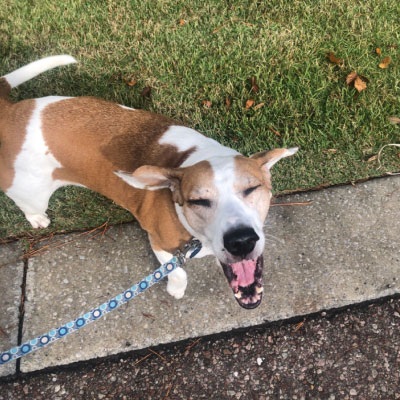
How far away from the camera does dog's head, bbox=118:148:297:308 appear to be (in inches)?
89.5

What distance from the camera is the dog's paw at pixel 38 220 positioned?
12.6ft

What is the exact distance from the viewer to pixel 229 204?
2350mm

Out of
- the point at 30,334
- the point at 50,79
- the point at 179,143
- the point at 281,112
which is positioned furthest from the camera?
the point at 50,79

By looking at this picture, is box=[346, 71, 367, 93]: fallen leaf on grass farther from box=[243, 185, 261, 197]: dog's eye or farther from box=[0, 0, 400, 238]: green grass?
box=[243, 185, 261, 197]: dog's eye

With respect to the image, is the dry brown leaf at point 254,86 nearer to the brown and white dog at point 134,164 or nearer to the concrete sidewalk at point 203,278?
the concrete sidewalk at point 203,278

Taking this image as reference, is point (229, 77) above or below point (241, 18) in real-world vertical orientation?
below

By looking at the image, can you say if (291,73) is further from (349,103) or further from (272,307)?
(272,307)

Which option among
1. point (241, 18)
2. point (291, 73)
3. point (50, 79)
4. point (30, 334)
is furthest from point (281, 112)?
point (30, 334)

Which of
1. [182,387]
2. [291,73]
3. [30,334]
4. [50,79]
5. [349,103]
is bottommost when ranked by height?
[182,387]

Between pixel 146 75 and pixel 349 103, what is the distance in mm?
2324

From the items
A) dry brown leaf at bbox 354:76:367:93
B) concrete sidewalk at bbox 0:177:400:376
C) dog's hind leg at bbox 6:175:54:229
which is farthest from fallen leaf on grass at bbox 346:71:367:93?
dog's hind leg at bbox 6:175:54:229

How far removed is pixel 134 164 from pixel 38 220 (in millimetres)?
1390

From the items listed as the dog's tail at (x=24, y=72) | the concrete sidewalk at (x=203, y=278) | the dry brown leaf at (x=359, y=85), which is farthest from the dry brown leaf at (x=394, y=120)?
the dog's tail at (x=24, y=72)

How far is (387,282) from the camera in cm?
345
